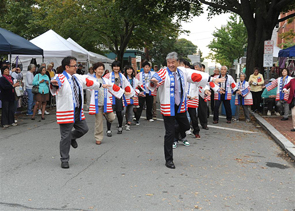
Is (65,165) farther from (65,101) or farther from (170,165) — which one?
(170,165)

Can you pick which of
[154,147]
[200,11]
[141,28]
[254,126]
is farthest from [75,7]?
[154,147]

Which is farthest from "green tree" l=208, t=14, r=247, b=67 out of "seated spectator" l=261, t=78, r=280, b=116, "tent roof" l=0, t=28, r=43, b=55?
"tent roof" l=0, t=28, r=43, b=55

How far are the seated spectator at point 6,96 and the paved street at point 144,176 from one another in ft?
4.93

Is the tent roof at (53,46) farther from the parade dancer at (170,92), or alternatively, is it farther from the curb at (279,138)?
the parade dancer at (170,92)

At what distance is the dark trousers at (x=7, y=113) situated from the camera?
9.85 metres

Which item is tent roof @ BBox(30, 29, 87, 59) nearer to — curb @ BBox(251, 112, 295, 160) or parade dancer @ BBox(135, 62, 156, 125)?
parade dancer @ BBox(135, 62, 156, 125)

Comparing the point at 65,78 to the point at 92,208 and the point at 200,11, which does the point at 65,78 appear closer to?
the point at 92,208

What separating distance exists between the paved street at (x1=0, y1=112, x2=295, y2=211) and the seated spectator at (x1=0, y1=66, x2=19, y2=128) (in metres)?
1.50

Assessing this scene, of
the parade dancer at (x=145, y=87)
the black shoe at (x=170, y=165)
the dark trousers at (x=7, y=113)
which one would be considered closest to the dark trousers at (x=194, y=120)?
the parade dancer at (x=145, y=87)

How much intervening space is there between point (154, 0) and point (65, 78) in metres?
12.1

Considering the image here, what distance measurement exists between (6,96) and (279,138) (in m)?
7.46

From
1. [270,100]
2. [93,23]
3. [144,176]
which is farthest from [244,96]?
[93,23]

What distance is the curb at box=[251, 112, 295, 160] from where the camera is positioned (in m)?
7.15

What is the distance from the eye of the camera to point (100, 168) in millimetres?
5773
